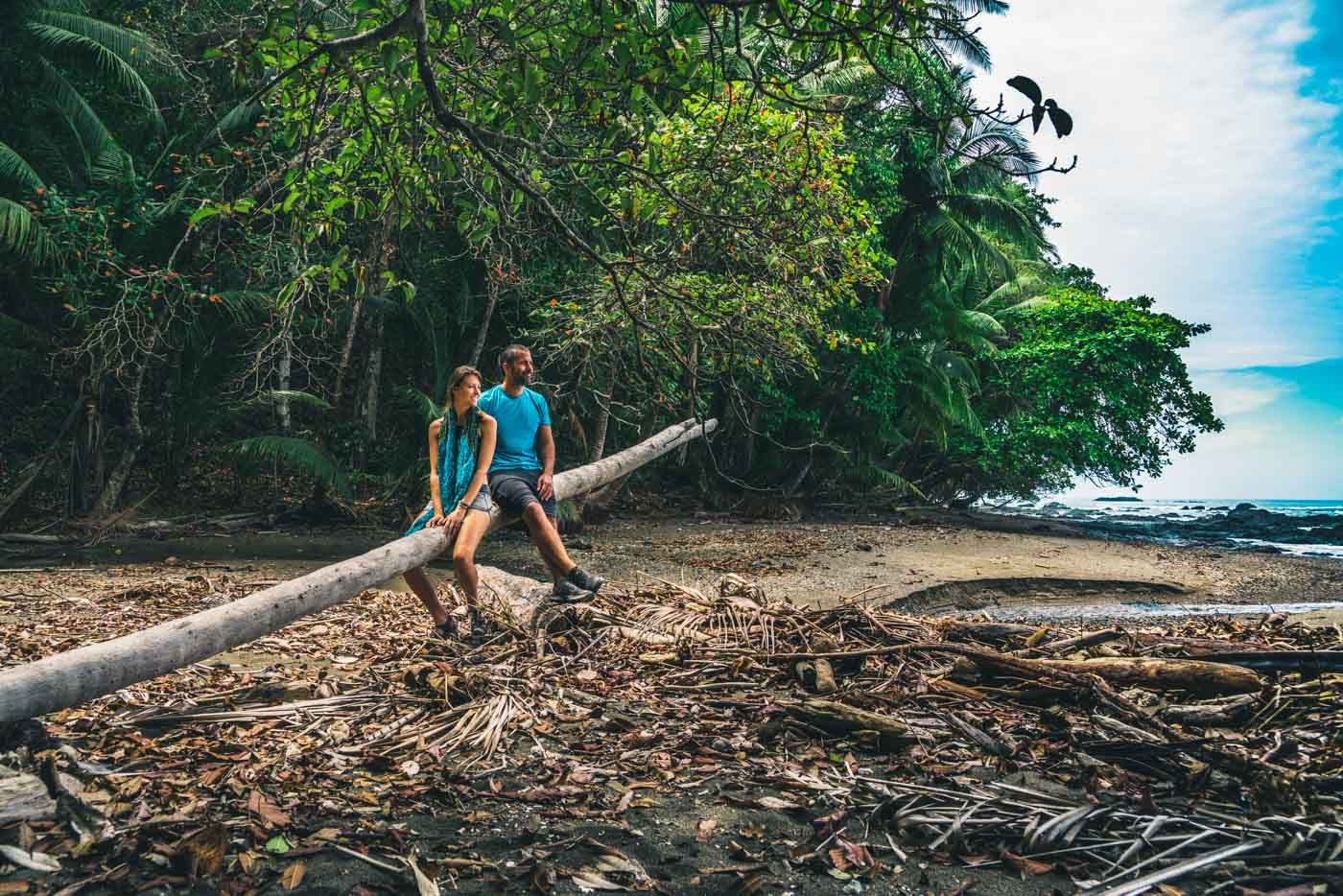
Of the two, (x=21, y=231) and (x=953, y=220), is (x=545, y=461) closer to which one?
(x=21, y=231)

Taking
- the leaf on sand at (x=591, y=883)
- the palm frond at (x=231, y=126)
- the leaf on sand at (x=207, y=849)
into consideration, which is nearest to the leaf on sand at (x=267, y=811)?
the leaf on sand at (x=207, y=849)

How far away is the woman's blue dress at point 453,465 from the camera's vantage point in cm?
563

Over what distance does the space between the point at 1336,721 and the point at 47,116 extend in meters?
21.0

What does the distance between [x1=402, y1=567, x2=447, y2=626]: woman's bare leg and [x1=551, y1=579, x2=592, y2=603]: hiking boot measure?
735 mm

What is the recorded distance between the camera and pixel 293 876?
265 cm

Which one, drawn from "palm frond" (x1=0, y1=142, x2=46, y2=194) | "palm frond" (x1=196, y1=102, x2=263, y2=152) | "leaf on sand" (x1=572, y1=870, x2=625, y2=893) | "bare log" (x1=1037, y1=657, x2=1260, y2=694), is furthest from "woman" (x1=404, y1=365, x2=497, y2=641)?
"palm frond" (x1=0, y1=142, x2=46, y2=194)

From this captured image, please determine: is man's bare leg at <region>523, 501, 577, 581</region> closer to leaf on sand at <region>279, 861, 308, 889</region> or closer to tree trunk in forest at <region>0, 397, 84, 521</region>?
leaf on sand at <region>279, 861, 308, 889</region>

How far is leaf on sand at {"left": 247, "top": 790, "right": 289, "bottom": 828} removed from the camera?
9.87 feet

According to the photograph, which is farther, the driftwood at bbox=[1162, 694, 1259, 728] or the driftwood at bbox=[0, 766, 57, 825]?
the driftwood at bbox=[1162, 694, 1259, 728]

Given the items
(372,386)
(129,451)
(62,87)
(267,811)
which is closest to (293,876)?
(267,811)

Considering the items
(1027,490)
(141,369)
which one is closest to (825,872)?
(141,369)

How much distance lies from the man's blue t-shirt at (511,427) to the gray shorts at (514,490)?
5 cm

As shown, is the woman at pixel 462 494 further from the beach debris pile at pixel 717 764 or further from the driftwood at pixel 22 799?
the driftwood at pixel 22 799

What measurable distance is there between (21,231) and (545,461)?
11135 millimetres
